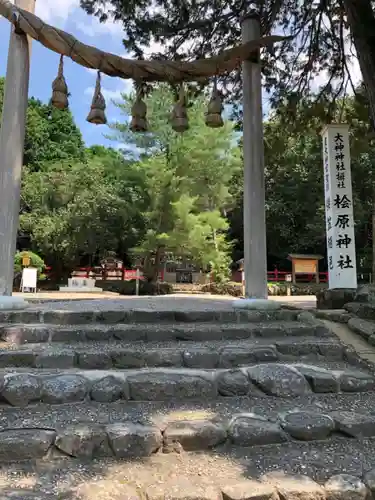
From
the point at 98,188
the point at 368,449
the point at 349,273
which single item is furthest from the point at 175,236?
the point at 368,449

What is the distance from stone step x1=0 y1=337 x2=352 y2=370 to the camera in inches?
109

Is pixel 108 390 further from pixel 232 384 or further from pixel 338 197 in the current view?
pixel 338 197

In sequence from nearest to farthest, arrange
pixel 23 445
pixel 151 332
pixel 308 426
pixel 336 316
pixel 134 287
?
pixel 23 445 < pixel 308 426 < pixel 151 332 < pixel 336 316 < pixel 134 287

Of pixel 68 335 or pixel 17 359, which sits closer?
pixel 17 359

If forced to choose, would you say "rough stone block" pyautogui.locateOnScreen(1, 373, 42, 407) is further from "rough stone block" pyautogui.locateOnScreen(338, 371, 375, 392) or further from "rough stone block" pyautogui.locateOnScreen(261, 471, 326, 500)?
"rough stone block" pyautogui.locateOnScreen(338, 371, 375, 392)

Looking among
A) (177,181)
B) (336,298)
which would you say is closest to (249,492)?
(336,298)

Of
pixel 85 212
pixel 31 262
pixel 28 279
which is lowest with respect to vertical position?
pixel 28 279

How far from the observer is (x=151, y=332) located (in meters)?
3.28

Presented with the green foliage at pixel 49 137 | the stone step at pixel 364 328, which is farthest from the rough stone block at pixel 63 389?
the green foliage at pixel 49 137

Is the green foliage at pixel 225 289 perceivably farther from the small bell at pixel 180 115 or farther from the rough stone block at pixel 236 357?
the rough stone block at pixel 236 357

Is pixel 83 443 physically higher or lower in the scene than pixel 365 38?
lower

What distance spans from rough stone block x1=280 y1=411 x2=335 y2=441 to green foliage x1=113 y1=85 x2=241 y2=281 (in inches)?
477

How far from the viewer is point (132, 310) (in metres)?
3.62

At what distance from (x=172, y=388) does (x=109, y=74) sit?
3.66m
